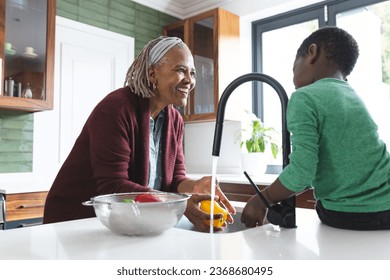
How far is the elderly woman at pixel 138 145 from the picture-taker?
3.40ft

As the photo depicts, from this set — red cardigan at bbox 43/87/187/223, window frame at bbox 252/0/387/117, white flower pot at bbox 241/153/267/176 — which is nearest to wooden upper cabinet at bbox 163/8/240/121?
window frame at bbox 252/0/387/117

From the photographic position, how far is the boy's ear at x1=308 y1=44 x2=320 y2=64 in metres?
0.91

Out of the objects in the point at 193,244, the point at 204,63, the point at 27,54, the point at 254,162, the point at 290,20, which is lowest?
the point at 193,244

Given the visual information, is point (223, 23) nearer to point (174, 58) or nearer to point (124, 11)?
point (124, 11)

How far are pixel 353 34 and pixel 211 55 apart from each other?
118 centimetres

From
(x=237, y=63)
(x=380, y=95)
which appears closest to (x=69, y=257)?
(x=380, y=95)

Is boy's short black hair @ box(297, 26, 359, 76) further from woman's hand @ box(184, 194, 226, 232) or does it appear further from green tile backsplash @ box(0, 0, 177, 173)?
green tile backsplash @ box(0, 0, 177, 173)

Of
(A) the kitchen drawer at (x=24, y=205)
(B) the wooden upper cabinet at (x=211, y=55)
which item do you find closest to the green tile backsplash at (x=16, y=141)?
(A) the kitchen drawer at (x=24, y=205)

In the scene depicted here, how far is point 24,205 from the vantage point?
7.30ft

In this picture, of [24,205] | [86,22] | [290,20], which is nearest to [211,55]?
[290,20]

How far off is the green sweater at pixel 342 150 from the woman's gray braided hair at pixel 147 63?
2.06ft

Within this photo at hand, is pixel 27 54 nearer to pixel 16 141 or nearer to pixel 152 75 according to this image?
pixel 16 141
